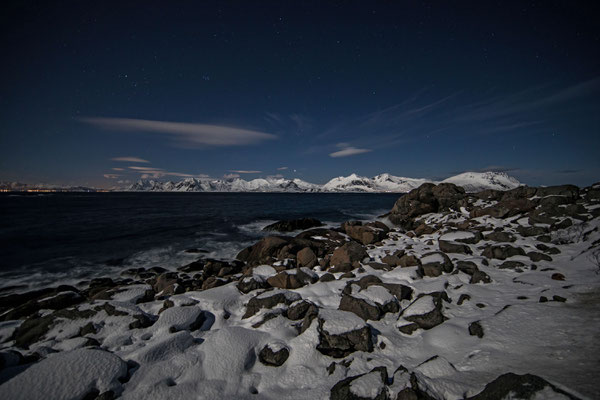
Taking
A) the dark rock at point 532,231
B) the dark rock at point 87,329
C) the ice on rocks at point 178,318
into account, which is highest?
the dark rock at point 532,231

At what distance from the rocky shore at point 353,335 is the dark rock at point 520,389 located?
0.05 feet

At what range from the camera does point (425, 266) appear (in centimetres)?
796

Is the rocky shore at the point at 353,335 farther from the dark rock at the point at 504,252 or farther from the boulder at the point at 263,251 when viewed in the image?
the boulder at the point at 263,251

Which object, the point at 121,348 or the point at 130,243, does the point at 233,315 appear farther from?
the point at 130,243

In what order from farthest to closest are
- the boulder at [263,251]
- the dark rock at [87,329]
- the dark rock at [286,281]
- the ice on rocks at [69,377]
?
the boulder at [263,251]
the dark rock at [286,281]
the dark rock at [87,329]
the ice on rocks at [69,377]

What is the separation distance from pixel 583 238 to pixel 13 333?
60.1 ft

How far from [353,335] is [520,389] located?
271 cm

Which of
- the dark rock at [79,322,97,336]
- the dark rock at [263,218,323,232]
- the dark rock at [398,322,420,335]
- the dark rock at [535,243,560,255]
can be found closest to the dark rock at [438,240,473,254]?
the dark rock at [535,243,560,255]

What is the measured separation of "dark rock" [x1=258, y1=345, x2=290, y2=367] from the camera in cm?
461

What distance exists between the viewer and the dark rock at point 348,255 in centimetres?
1002

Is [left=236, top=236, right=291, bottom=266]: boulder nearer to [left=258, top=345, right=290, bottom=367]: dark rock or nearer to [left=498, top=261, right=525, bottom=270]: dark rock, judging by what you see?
[left=258, top=345, right=290, bottom=367]: dark rock

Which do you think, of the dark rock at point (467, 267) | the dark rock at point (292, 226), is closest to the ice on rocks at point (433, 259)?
the dark rock at point (467, 267)

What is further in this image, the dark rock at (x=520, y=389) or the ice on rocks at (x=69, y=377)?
the ice on rocks at (x=69, y=377)

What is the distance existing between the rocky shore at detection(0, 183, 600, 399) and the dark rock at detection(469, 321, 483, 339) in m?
0.03
